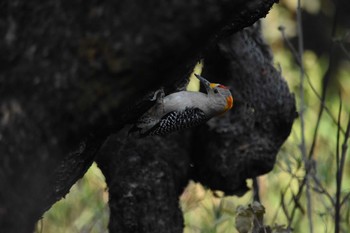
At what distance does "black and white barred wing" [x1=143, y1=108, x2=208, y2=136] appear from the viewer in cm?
495

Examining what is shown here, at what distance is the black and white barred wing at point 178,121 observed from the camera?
4.95 meters

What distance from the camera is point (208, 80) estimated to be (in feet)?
18.8

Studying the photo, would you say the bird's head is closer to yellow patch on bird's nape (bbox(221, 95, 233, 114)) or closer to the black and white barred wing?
yellow patch on bird's nape (bbox(221, 95, 233, 114))

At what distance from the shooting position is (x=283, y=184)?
8.02 m

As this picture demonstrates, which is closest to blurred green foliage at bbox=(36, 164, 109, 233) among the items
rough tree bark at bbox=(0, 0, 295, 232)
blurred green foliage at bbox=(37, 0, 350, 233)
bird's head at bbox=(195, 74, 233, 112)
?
blurred green foliage at bbox=(37, 0, 350, 233)

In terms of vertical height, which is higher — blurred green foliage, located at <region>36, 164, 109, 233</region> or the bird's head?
the bird's head

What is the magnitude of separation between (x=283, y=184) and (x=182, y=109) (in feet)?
10.3

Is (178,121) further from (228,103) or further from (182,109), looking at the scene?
(228,103)

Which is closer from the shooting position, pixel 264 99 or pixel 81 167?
pixel 81 167

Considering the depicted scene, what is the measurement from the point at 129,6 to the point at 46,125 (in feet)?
1.46

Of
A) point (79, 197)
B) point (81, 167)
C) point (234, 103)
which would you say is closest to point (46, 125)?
point (81, 167)

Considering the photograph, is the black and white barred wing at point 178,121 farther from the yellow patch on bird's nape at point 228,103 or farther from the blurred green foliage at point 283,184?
the blurred green foliage at point 283,184

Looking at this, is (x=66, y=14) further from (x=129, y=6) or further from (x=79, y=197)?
(x=79, y=197)

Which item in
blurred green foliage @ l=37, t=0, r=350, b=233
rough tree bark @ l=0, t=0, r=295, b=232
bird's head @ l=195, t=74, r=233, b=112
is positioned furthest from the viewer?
blurred green foliage @ l=37, t=0, r=350, b=233
